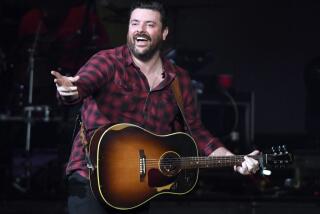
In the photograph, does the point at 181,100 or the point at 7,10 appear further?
the point at 7,10

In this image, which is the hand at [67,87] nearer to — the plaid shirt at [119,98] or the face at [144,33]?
the plaid shirt at [119,98]

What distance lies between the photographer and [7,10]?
8922 millimetres

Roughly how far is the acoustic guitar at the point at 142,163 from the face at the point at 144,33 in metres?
0.48

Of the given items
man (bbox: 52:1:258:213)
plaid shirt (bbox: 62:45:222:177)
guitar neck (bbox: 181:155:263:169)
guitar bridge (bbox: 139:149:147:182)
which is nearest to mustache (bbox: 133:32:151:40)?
man (bbox: 52:1:258:213)

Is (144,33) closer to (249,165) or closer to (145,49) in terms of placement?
(145,49)

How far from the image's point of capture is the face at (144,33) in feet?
12.6

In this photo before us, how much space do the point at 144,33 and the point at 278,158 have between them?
1.17 metres

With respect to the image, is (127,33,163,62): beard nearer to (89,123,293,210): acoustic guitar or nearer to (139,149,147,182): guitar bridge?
(89,123,293,210): acoustic guitar

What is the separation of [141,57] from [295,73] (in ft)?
20.0

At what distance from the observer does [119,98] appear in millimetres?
3754

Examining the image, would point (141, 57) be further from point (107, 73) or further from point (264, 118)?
point (264, 118)

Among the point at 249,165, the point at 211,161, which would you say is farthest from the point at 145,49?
the point at 249,165

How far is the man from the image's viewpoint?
3650 mm

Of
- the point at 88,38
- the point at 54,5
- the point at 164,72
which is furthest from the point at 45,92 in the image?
the point at 164,72
